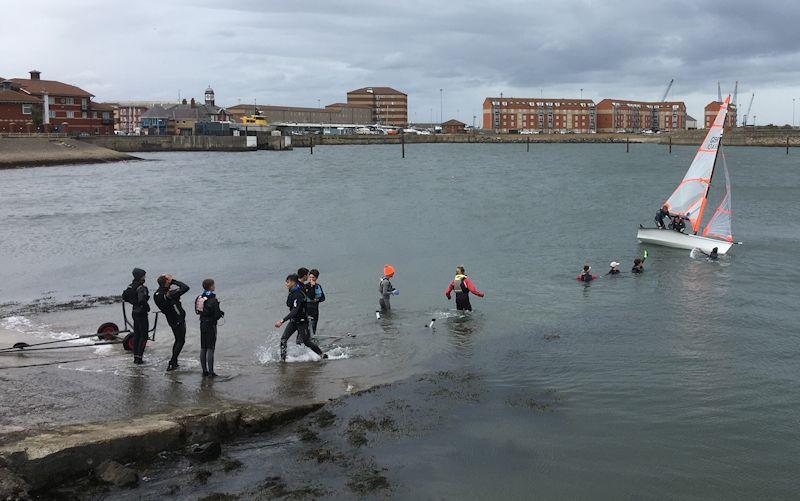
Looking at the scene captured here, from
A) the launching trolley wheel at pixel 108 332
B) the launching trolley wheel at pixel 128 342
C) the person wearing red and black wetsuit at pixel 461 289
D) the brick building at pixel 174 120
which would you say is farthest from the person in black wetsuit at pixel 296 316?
the brick building at pixel 174 120

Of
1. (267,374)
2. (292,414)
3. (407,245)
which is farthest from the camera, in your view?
(407,245)

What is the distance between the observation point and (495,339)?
1812cm

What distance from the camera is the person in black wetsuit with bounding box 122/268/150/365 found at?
13961 mm

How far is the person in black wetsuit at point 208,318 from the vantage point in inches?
526

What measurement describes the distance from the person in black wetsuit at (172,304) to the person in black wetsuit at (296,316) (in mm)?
1843

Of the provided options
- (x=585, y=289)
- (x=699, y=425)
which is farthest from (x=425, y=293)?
(x=699, y=425)

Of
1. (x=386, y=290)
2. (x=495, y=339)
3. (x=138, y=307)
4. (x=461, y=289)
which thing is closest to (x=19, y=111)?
(x=386, y=290)

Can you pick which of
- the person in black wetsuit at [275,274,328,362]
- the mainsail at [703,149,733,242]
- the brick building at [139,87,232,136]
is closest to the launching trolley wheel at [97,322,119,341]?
the person in black wetsuit at [275,274,328,362]

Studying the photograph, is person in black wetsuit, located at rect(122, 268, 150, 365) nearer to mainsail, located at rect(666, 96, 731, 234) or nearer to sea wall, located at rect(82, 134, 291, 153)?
mainsail, located at rect(666, 96, 731, 234)

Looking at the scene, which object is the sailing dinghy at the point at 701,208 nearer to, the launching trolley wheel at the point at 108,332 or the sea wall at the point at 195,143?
the launching trolley wheel at the point at 108,332

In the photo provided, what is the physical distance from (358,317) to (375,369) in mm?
5218

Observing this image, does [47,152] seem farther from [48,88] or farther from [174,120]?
[174,120]

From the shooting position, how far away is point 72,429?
10172 millimetres

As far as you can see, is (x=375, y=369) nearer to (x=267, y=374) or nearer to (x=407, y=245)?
(x=267, y=374)
